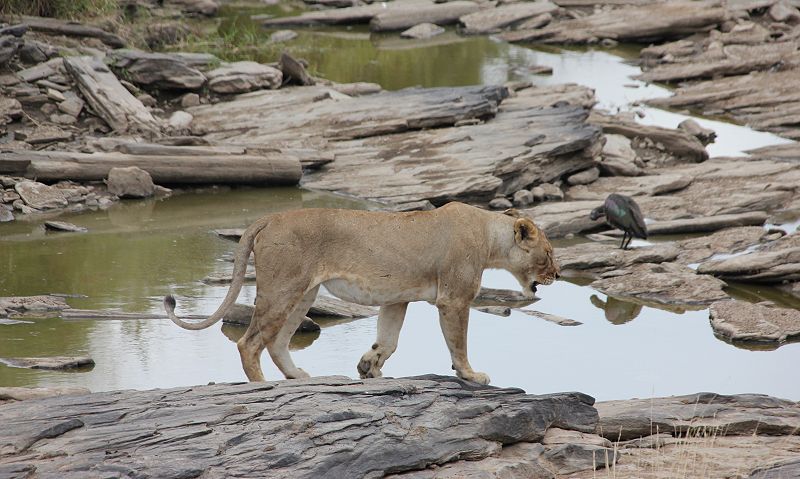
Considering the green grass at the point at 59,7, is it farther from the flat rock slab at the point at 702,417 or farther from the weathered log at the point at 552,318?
the flat rock slab at the point at 702,417

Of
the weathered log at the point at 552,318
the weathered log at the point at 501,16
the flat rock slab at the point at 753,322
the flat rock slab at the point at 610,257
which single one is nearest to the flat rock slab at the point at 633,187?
the flat rock slab at the point at 610,257

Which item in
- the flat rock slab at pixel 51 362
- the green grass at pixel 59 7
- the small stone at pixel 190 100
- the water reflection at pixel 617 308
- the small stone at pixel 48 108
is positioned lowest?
the water reflection at pixel 617 308

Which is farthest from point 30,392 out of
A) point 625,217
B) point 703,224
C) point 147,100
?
point 147,100

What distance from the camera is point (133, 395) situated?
6531mm

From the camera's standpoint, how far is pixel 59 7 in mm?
21391

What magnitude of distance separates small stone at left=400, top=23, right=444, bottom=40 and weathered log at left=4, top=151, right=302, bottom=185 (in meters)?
15.1

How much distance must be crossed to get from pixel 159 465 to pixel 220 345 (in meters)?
4.05

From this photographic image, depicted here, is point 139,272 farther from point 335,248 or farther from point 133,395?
point 133,395

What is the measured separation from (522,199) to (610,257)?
267 centimetres

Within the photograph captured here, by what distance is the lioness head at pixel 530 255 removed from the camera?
327 inches

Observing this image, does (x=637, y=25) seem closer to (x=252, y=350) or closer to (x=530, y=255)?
(x=530, y=255)

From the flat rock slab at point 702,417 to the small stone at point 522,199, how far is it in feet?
25.5

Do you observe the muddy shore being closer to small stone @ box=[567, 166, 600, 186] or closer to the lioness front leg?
small stone @ box=[567, 166, 600, 186]

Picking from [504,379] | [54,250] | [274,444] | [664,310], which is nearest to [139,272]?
[54,250]
